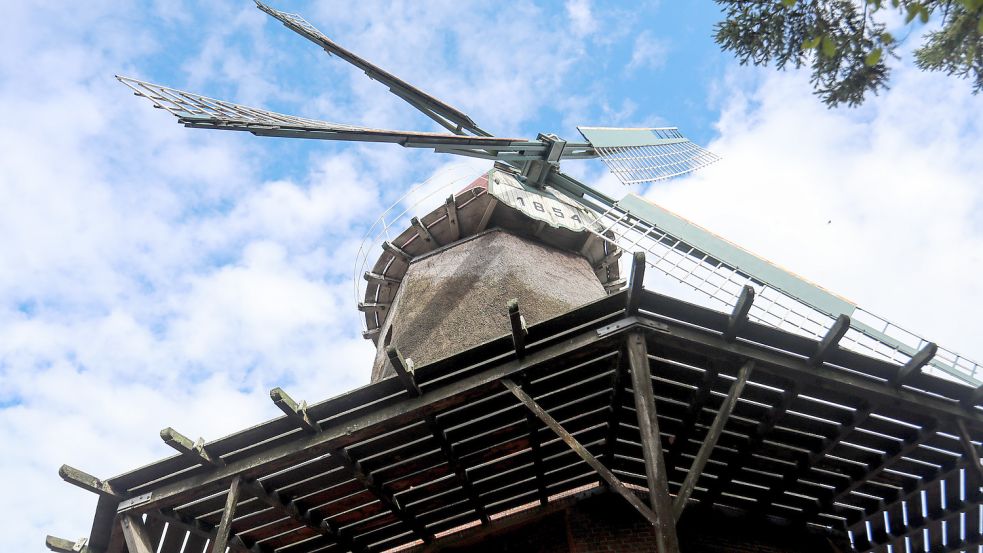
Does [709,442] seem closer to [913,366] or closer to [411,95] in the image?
[913,366]

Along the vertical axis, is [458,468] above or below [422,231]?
below

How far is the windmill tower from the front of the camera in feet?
22.2

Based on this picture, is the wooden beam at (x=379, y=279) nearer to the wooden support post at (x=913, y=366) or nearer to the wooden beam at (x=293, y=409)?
the wooden beam at (x=293, y=409)

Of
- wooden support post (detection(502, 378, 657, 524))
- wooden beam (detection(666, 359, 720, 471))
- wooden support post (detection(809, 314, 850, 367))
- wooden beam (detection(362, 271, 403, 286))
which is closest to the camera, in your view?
wooden support post (detection(502, 378, 657, 524))

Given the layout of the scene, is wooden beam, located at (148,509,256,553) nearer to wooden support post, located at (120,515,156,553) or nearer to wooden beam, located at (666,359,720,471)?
wooden support post, located at (120,515,156,553)

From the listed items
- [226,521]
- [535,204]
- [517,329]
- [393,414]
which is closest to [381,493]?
[393,414]

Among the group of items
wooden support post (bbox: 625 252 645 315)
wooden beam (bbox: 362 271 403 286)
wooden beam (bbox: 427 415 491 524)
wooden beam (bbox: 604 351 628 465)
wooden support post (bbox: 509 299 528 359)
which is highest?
wooden beam (bbox: 362 271 403 286)

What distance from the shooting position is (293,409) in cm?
679

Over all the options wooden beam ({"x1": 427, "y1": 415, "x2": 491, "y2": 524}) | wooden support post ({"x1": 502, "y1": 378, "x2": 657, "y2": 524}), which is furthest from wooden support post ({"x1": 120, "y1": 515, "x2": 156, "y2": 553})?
wooden support post ({"x1": 502, "y1": 378, "x2": 657, "y2": 524})

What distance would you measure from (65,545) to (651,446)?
5720 millimetres

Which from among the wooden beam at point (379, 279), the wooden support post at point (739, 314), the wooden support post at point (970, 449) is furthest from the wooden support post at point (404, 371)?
the wooden beam at point (379, 279)

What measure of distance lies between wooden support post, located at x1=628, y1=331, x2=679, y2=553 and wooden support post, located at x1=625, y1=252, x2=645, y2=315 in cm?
22

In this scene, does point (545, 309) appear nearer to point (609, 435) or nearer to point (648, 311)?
point (609, 435)

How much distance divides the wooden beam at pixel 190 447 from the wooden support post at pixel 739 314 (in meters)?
4.72
